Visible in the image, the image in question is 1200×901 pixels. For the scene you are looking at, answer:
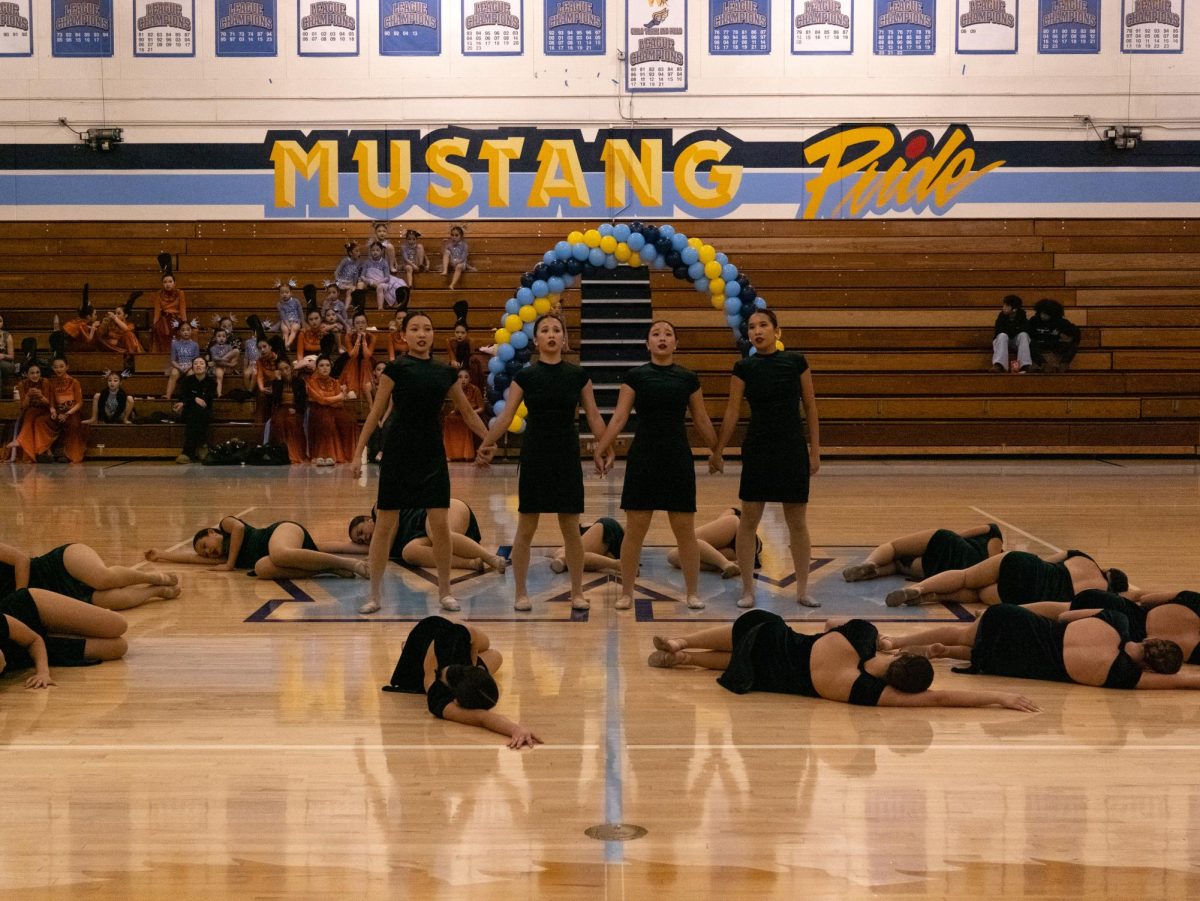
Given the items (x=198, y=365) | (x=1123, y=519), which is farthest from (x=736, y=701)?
(x=198, y=365)

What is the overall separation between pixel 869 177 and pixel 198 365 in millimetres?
9936

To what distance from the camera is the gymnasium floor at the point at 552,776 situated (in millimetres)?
3865

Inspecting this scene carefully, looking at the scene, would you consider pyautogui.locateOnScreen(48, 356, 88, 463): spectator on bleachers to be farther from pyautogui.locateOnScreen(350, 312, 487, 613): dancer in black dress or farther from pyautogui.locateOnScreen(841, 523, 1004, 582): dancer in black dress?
pyautogui.locateOnScreen(841, 523, 1004, 582): dancer in black dress

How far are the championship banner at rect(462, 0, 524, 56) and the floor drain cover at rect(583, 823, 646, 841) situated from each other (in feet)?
55.5

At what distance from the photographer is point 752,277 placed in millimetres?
18219

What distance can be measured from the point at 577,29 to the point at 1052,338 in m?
8.37

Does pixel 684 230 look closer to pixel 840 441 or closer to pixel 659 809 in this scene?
pixel 840 441

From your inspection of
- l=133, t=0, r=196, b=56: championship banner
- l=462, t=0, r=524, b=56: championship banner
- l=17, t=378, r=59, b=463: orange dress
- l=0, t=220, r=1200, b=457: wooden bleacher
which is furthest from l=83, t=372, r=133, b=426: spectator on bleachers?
l=462, t=0, r=524, b=56: championship banner

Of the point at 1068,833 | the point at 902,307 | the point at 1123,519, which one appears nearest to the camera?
the point at 1068,833

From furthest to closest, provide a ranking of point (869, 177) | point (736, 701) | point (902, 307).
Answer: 1. point (869, 177)
2. point (902, 307)
3. point (736, 701)

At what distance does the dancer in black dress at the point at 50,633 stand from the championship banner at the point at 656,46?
582 inches

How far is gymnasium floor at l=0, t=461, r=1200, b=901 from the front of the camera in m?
3.87

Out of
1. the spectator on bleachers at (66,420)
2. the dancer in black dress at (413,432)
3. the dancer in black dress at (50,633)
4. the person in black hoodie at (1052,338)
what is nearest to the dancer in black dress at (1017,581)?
the dancer in black dress at (413,432)

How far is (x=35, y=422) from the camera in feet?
50.0
